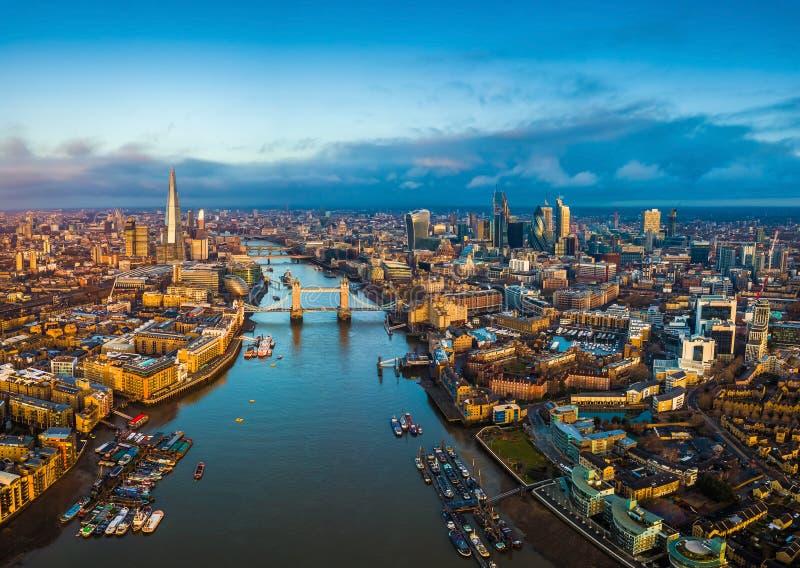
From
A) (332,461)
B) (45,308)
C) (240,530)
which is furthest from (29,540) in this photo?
(45,308)

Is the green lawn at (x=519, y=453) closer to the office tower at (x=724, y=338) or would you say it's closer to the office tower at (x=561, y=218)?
the office tower at (x=724, y=338)

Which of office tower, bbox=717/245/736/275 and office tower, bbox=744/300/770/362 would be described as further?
office tower, bbox=717/245/736/275

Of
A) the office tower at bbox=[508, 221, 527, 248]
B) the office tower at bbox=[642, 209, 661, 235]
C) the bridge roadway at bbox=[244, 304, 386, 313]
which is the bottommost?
the bridge roadway at bbox=[244, 304, 386, 313]

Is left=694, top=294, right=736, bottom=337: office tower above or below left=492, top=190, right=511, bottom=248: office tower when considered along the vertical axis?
below

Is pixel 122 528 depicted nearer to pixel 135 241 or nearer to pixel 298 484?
pixel 298 484

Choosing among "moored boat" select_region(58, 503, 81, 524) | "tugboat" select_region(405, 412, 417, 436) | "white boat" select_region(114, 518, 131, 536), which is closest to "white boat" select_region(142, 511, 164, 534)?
"white boat" select_region(114, 518, 131, 536)

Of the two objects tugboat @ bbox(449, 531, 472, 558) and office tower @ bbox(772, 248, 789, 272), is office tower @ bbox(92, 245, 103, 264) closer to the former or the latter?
tugboat @ bbox(449, 531, 472, 558)
